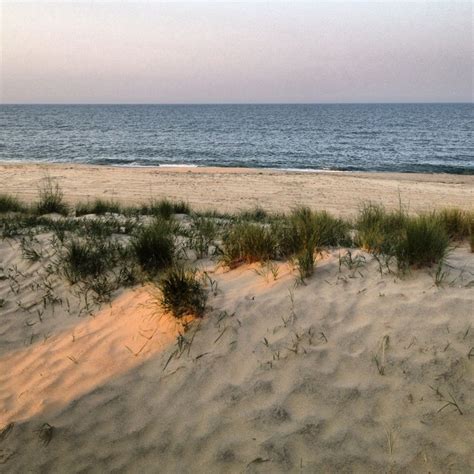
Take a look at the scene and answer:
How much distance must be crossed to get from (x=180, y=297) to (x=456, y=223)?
4.68 metres

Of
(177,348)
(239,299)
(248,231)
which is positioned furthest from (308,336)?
(248,231)

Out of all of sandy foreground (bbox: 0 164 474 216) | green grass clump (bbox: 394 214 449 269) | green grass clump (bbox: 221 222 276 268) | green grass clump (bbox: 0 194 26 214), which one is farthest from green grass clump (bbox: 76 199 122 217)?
green grass clump (bbox: 394 214 449 269)

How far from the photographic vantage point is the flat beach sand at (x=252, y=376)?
2.79 meters

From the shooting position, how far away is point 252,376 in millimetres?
3318

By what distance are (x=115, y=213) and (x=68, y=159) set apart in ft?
73.0

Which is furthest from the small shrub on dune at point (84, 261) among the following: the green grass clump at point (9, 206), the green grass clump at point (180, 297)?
the green grass clump at point (9, 206)

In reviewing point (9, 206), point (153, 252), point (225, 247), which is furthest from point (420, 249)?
point (9, 206)

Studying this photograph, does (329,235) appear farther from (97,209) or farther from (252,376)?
(97,209)

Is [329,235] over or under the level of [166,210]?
over

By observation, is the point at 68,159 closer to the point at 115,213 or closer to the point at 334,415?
the point at 115,213

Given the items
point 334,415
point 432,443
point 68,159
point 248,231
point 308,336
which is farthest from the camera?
point 68,159

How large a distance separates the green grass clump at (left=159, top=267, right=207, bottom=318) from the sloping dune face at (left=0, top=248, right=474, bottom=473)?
5.1 inches

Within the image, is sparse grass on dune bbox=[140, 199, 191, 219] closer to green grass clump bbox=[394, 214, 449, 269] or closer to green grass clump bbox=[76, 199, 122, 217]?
green grass clump bbox=[76, 199, 122, 217]

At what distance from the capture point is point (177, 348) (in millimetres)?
3670
